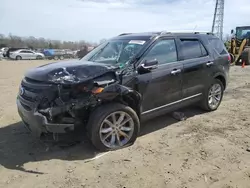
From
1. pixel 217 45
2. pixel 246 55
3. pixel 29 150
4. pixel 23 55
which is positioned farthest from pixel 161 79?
pixel 23 55

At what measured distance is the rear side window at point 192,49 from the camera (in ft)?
16.2

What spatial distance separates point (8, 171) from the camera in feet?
10.9

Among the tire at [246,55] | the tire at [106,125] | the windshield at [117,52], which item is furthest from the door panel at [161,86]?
the tire at [246,55]

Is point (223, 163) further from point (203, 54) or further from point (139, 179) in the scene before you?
point (203, 54)

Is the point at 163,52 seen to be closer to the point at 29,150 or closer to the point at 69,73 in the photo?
the point at 69,73

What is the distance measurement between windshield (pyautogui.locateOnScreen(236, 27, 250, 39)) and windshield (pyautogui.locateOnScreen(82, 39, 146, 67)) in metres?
15.0

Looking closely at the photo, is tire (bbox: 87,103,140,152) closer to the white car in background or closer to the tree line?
the white car in background

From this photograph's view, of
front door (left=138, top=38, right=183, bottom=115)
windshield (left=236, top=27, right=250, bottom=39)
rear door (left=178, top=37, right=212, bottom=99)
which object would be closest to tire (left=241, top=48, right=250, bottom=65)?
windshield (left=236, top=27, right=250, bottom=39)

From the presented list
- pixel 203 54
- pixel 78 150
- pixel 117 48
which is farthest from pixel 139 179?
pixel 203 54

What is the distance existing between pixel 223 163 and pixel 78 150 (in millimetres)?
2169

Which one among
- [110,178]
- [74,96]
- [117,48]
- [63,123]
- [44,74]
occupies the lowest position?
[110,178]

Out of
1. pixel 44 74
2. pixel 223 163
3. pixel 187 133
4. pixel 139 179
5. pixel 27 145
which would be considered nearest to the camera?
pixel 139 179

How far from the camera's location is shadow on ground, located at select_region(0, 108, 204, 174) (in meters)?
3.61

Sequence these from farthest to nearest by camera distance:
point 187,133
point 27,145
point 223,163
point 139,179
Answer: point 187,133, point 27,145, point 223,163, point 139,179
